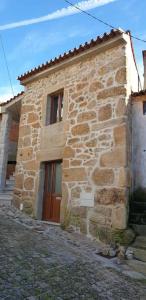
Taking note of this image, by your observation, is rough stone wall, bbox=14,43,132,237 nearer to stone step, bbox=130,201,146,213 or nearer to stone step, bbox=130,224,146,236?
stone step, bbox=130,224,146,236

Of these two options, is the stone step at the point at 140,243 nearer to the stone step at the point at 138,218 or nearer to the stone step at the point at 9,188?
the stone step at the point at 138,218

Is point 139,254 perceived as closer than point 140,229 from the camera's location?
Yes

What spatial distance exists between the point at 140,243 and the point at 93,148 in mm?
2356

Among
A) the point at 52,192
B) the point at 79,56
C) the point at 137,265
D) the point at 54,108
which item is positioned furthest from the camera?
the point at 54,108

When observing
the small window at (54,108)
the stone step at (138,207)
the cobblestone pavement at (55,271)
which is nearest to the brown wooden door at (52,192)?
the small window at (54,108)

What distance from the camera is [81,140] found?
255 inches

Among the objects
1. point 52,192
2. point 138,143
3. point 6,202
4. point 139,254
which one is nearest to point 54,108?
point 52,192

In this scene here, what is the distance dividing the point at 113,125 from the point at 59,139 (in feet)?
5.71

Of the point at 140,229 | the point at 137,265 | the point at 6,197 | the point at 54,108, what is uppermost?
the point at 54,108

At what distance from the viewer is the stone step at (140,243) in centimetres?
488

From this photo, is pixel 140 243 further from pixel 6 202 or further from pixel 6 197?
pixel 6 197

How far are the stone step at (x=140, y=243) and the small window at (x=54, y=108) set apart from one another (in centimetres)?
391

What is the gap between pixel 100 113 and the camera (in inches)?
246

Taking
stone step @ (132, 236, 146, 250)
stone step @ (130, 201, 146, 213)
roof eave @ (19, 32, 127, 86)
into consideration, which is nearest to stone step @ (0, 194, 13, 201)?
roof eave @ (19, 32, 127, 86)
